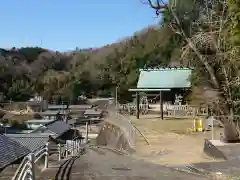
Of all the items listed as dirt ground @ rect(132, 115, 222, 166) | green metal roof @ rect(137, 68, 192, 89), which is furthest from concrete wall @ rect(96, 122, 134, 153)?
green metal roof @ rect(137, 68, 192, 89)

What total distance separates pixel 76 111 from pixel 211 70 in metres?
52.7

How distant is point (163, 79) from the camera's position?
32.0 meters

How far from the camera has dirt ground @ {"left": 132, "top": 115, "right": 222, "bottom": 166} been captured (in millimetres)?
13720

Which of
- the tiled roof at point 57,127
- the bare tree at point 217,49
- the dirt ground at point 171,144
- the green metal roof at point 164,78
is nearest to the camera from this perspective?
the bare tree at point 217,49

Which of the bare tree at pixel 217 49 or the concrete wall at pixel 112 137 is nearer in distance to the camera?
the bare tree at pixel 217 49

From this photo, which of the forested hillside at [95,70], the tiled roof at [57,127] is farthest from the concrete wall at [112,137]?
the tiled roof at [57,127]

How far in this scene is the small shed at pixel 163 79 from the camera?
3086cm

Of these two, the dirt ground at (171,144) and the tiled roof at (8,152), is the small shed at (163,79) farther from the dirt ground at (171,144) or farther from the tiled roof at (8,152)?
the tiled roof at (8,152)

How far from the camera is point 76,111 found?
208 ft

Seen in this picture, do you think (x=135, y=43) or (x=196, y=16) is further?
(x=135, y=43)

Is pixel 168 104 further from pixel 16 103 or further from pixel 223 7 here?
pixel 16 103

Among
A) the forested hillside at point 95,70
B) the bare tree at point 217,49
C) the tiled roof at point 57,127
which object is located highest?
the forested hillside at point 95,70

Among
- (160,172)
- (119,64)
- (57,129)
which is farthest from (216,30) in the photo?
(119,64)

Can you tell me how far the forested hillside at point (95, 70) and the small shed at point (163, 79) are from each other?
8.47ft
